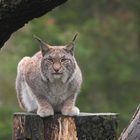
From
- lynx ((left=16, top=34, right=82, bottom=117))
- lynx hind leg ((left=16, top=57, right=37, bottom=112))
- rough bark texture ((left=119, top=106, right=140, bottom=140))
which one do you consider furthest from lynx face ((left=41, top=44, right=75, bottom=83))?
rough bark texture ((left=119, top=106, right=140, bottom=140))

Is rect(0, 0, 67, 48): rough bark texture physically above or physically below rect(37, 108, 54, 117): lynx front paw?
above

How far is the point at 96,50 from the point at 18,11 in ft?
69.7

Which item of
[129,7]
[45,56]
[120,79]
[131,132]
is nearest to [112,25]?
[129,7]

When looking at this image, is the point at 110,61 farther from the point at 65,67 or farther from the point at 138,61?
the point at 65,67

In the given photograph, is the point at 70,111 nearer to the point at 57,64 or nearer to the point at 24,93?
the point at 57,64

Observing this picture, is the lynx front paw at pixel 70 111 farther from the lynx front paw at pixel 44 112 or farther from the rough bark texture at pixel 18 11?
the rough bark texture at pixel 18 11

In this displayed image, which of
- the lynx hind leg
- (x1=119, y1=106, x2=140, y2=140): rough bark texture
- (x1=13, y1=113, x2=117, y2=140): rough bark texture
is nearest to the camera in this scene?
(x1=119, y1=106, x2=140, y2=140): rough bark texture

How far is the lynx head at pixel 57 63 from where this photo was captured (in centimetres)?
986

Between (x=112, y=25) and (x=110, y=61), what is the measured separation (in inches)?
74.1

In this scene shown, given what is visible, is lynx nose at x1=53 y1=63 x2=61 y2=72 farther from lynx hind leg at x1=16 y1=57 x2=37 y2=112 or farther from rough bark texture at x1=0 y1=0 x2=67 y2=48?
rough bark texture at x1=0 y1=0 x2=67 y2=48

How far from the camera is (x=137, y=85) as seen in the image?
27766mm

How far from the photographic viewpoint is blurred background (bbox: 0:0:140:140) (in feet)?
84.0

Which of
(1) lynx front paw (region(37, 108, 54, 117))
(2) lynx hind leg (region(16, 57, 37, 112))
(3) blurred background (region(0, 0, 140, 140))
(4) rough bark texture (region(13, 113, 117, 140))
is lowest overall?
(4) rough bark texture (region(13, 113, 117, 140))

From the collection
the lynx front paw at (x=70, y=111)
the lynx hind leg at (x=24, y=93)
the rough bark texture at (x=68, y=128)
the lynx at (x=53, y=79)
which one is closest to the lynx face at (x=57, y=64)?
the lynx at (x=53, y=79)
